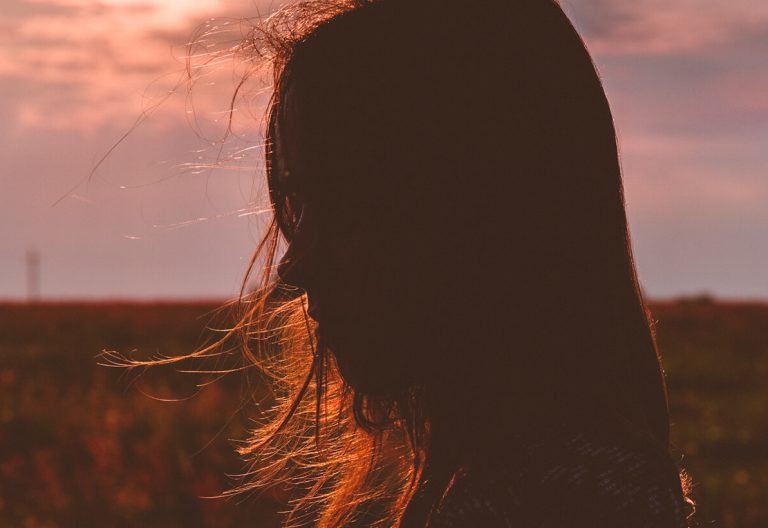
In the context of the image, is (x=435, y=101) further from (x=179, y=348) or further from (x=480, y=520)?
(x=179, y=348)

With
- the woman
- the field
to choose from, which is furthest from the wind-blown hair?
the field

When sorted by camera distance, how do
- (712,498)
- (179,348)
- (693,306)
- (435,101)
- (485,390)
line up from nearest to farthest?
(485,390) → (435,101) → (712,498) → (179,348) → (693,306)

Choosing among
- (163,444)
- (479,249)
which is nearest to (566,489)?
(479,249)

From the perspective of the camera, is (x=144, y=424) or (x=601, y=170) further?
(x=144, y=424)

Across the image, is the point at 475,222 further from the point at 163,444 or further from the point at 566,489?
the point at 163,444

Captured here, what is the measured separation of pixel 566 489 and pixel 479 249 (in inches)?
15.8

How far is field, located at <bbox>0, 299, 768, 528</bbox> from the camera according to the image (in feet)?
21.8

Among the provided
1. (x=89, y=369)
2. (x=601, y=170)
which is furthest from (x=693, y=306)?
(x=601, y=170)

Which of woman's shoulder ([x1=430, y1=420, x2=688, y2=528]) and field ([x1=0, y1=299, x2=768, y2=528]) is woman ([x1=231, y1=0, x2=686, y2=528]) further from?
field ([x1=0, y1=299, x2=768, y2=528])

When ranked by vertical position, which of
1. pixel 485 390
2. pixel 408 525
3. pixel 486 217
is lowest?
pixel 408 525

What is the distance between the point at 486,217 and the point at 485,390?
262mm

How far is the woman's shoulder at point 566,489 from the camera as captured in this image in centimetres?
117

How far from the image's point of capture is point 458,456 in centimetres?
139

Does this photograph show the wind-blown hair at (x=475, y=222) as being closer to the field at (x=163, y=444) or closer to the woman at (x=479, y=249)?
the woman at (x=479, y=249)
